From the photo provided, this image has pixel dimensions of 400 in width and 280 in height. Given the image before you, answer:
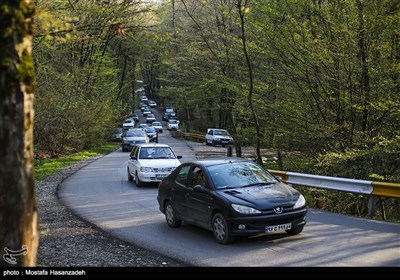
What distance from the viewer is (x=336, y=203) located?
46.0ft

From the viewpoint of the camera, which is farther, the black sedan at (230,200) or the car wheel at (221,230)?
the car wheel at (221,230)

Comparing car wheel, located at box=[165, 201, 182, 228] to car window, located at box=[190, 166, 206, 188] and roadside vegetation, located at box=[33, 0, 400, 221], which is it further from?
roadside vegetation, located at box=[33, 0, 400, 221]

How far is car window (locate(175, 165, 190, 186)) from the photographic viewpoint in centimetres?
1028

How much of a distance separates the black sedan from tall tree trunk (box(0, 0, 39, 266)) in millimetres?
4802

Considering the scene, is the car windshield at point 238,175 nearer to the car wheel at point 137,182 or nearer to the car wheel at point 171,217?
the car wheel at point 171,217

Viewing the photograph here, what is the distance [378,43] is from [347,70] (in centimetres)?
114

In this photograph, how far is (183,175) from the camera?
10.4 m

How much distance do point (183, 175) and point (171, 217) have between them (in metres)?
0.97

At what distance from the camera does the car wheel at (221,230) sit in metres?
8.44

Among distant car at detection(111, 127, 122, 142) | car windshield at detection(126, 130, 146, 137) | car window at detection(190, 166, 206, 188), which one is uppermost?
car window at detection(190, 166, 206, 188)

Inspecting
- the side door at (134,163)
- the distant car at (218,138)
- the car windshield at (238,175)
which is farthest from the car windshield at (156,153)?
the distant car at (218,138)

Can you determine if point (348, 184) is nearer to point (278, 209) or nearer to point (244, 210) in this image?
point (278, 209)

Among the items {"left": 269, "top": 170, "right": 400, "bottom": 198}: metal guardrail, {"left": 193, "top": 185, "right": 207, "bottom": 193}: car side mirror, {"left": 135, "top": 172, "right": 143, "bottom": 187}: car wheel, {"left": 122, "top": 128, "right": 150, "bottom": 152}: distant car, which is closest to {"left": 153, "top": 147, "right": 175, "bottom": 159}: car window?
{"left": 135, "top": 172, "right": 143, "bottom": 187}: car wheel

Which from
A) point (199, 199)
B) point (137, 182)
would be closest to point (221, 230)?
point (199, 199)
